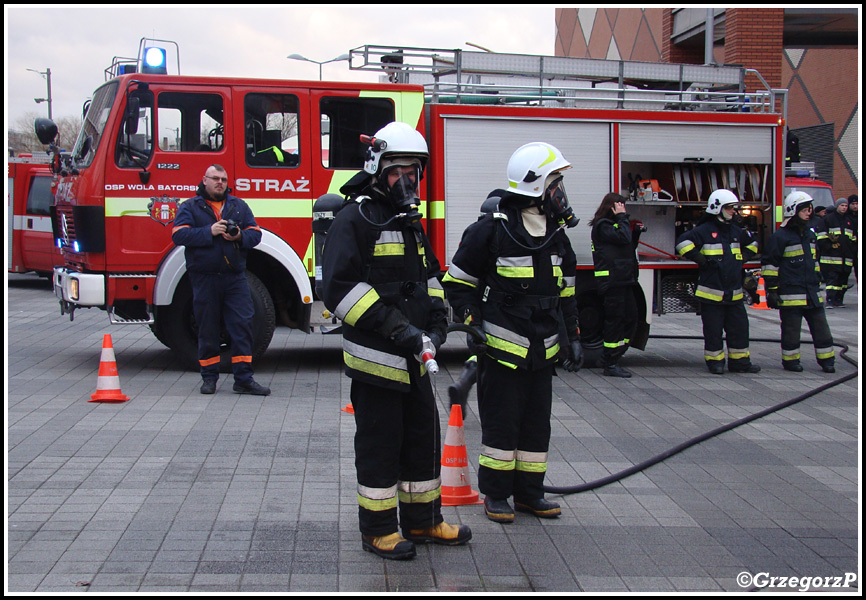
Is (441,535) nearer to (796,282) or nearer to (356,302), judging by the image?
(356,302)

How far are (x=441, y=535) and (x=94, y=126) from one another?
6.35m

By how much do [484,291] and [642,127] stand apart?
18.3 feet

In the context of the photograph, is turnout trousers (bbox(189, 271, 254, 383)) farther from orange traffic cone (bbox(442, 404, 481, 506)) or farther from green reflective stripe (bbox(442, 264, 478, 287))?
green reflective stripe (bbox(442, 264, 478, 287))

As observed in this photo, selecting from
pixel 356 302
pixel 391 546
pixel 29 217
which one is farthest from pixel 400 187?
pixel 29 217

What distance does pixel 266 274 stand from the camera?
9.08 meters

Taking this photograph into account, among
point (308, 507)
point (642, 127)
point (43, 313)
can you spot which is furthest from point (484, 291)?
point (43, 313)

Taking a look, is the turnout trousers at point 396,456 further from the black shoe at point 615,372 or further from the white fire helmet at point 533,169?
the black shoe at point 615,372

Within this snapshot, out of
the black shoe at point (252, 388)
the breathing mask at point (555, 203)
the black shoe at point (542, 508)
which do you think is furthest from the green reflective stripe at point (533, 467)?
the black shoe at point (252, 388)

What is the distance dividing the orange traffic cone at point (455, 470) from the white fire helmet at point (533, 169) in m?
1.32

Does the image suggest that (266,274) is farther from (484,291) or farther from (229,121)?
(484,291)

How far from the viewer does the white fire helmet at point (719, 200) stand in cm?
923

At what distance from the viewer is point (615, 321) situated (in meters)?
9.23

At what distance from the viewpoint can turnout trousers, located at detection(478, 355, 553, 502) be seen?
480 cm

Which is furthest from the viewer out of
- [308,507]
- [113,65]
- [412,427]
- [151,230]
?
[113,65]
